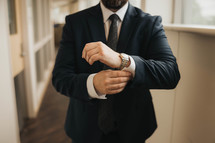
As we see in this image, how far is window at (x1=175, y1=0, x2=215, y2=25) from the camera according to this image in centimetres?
140

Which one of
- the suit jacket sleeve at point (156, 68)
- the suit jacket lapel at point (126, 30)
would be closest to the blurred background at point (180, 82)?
the suit jacket sleeve at point (156, 68)

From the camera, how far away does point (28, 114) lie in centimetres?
338

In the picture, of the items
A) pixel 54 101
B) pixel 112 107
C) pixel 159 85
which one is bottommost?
pixel 54 101

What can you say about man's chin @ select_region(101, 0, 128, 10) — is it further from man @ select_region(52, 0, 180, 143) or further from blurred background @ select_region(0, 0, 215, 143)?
blurred background @ select_region(0, 0, 215, 143)

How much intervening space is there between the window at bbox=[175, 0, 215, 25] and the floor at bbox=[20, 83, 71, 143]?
2.07 m

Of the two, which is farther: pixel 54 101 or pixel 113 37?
pixel 54 101

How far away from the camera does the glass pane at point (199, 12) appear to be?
1.39 meters

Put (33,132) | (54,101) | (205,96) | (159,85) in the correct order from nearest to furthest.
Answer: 1. (159,85)
2. (205,96)
3. (33,132)
4. (54,101)

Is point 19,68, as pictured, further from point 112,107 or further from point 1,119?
point 112,107

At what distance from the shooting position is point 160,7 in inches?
68.2

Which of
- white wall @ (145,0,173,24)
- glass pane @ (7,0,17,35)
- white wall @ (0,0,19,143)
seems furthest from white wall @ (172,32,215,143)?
glass pane @ (7,0,17,35)

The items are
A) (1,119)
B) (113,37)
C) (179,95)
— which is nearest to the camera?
(113,37)

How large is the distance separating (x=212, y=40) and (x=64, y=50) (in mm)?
790

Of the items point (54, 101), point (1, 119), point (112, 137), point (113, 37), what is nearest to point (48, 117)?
point (54, 101)
